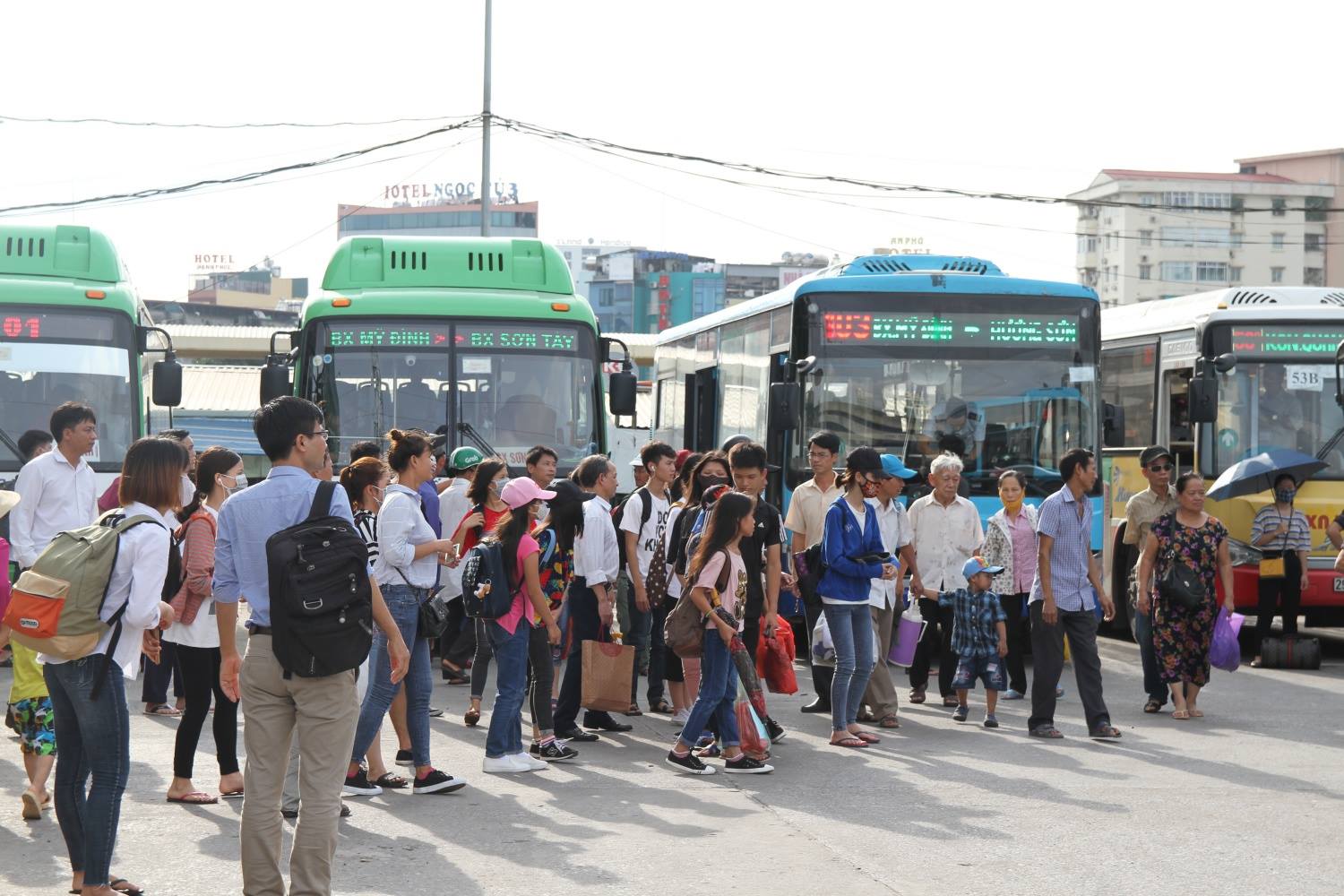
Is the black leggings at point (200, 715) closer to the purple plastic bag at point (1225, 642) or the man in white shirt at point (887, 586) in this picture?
the man in white shirt at point (887, 586)

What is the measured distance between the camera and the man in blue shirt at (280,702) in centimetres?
573

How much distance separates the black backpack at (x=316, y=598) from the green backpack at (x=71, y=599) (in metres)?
0.73

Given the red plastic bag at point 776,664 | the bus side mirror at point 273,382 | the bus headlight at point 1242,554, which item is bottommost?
the red plastic bag at point 776,664

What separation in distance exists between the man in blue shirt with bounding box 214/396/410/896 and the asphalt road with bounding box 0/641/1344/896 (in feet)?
2.36

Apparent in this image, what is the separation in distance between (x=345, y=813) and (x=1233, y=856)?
387 centimetres

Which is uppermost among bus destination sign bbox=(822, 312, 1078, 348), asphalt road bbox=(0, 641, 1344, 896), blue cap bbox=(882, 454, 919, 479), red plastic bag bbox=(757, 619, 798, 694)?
bus destination sign bbox=(822, 312, 1078, 348)

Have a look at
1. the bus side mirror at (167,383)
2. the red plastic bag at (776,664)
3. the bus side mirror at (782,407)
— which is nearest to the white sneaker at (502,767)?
the red plastic bag at (776,664)

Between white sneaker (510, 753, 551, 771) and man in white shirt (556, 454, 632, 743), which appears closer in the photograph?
white sneaker (510, 753, 551, 771)

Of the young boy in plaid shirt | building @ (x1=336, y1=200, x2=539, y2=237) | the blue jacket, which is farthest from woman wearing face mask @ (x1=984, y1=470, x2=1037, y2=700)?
building @ (x1=336, y1=200, x2=539, y2=237)

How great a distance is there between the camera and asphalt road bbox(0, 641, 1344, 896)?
668cm

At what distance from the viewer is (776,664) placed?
384 inches

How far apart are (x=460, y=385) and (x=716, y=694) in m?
5.82

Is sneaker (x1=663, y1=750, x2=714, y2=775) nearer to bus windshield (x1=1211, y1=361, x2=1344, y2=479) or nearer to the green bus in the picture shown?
the green bus

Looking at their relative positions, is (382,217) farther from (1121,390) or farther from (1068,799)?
(1068,799)
